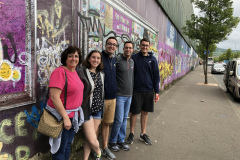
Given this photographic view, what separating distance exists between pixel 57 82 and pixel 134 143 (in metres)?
2.39

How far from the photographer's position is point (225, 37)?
43.1 feet

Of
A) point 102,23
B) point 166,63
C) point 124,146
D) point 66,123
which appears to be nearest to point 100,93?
point 66,123

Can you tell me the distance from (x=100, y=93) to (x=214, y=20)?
12979mm

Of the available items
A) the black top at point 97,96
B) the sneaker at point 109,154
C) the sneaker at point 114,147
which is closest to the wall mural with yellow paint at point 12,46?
the black top at point 97,96

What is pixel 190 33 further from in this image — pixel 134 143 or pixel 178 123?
pixel 134 143

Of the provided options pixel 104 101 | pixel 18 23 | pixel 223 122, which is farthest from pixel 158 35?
pixel 18 23

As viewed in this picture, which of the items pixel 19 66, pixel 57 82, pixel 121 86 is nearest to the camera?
pixel 57 82

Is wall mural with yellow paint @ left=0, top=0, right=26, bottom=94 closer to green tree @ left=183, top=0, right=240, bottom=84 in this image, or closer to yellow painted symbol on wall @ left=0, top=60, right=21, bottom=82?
yellow painted symbol on wall @ left=0, top=60, right=21, bottom=82

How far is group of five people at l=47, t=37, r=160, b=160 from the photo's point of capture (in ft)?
6.68

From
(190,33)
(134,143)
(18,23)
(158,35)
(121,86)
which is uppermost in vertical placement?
(190,33)

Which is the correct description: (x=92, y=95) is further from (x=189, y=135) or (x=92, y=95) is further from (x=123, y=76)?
(x=189, y=135)

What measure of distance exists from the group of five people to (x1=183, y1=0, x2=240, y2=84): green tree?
11.0 meters

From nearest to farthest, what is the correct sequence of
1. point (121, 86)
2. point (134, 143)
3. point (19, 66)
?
point (19, 66) < point (121, 86) < point (134, 143)

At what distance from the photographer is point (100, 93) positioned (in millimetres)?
2643
